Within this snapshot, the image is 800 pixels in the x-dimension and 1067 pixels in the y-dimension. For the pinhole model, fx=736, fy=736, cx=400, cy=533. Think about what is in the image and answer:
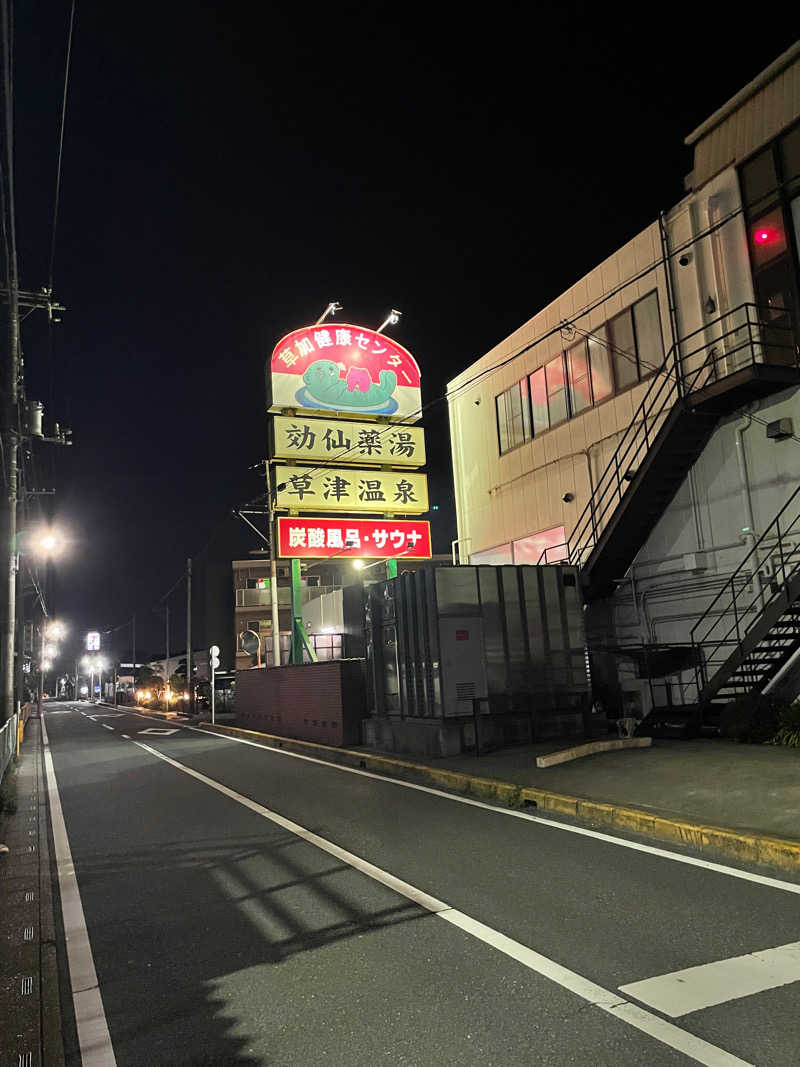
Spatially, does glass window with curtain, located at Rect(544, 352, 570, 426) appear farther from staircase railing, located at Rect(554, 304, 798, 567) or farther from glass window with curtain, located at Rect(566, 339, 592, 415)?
staircase railing, located at Rect(554, 304, 798, 567)

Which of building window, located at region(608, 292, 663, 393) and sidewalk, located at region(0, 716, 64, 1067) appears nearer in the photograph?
sidewalk, located at region(0, 716, 64, 1067)

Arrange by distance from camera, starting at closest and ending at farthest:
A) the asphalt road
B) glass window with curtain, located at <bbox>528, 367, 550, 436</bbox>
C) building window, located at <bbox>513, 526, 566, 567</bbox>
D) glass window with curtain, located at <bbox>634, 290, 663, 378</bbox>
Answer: the asphalt road → glass window with curtain, located at <bbox>634, 290, 663, 378</bbox> → building window, located at <bbox>513, 526, 566, 567</bbox> → glass window with curtain, located at <bbox>528, 367, 550, 436</bbox>

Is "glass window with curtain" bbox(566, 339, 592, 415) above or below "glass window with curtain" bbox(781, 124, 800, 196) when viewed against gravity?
below

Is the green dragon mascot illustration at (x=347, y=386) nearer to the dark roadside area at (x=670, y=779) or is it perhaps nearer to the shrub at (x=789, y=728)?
the dark roadside area at (x=670, y=779)

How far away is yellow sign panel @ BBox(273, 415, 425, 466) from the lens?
894 inches

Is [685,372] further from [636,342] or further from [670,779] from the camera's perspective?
[670,779]

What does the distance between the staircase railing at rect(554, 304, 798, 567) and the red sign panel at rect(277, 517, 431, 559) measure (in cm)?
712

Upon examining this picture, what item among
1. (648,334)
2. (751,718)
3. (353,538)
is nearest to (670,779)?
(751,718)

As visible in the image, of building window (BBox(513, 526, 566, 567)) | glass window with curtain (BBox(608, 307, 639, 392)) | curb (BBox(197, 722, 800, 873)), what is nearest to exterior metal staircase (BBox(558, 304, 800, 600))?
glass window with curtain (BBox(608, 307, 639, 392))

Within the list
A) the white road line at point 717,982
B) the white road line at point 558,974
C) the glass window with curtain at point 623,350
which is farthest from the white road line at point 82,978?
the glass window with curtain at point 623,350

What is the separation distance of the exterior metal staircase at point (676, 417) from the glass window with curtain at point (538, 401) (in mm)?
3154

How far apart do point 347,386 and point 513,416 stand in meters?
5.80

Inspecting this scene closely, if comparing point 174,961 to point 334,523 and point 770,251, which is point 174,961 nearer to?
point 770,251

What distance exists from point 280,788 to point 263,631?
183 feet
